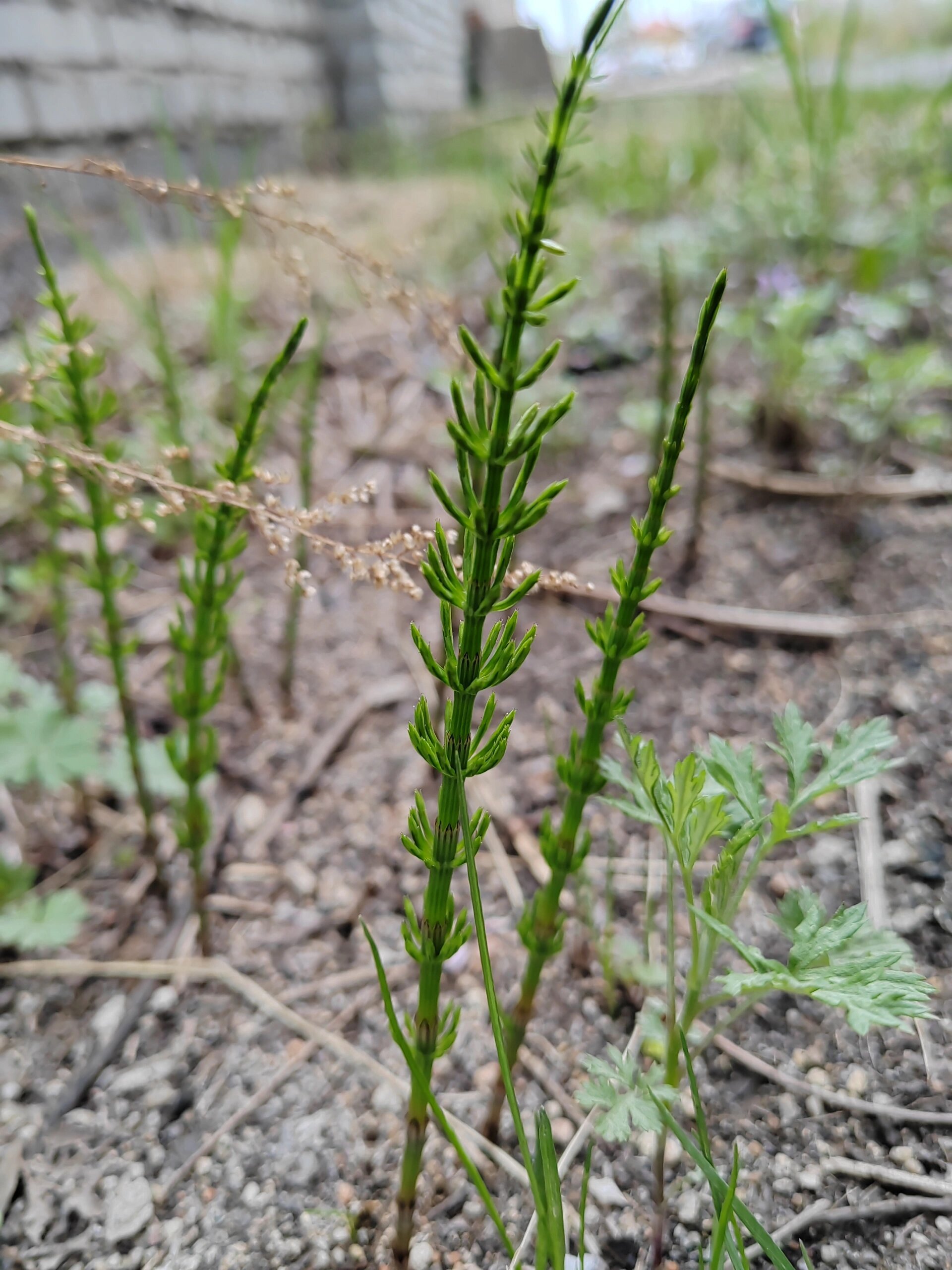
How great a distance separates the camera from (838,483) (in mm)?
1735

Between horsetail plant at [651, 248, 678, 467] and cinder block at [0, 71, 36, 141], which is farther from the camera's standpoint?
cinder block at [0, 71, 36, 141]

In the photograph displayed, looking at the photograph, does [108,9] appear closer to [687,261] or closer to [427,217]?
[427,217]

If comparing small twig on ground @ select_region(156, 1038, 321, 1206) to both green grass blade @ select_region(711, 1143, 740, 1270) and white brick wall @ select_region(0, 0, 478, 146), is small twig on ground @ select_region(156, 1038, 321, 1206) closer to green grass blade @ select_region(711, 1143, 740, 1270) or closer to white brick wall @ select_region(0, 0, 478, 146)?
green grass blade @ select_region(711, 1143, 740, 1270)

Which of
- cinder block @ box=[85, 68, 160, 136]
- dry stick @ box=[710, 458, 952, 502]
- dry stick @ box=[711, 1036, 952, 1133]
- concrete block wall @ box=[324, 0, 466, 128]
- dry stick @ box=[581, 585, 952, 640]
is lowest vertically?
dry stick @ box=[711, 1036, 952, 1133]

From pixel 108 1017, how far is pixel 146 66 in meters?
3.88

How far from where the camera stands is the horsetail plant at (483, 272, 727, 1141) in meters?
0.54

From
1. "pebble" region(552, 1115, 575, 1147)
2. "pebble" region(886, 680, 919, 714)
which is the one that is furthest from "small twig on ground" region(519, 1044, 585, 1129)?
"pebble" region(886, 680, 919, 714)

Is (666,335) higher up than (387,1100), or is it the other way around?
(666,335)

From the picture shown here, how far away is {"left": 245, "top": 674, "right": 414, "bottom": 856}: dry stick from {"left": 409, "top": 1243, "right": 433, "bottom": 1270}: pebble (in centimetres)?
58

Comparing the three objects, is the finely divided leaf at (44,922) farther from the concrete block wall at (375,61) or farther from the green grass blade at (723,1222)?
the concrete block wall at (375,61)

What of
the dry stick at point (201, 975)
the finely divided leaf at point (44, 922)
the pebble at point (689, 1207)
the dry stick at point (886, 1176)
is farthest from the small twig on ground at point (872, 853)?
the finely divided leaf at point (44, 922)

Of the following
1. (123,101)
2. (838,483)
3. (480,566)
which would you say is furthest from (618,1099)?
(123,101)

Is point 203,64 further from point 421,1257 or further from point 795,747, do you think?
point 421,1257

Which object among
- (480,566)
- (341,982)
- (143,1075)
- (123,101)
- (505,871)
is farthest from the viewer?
(123,101)
